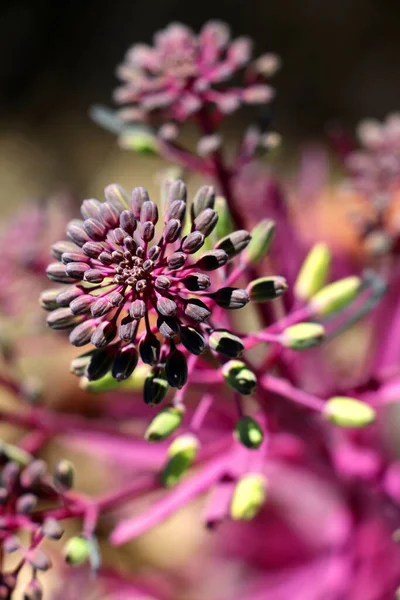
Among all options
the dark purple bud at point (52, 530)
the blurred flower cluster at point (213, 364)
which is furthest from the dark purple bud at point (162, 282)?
the dark purple bud at point (52, 530)

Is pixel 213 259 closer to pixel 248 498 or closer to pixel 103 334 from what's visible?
pixel 103 334

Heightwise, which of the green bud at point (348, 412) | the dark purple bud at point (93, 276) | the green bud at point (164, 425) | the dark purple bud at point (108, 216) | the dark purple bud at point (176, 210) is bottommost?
the green bud at point (348, 412)

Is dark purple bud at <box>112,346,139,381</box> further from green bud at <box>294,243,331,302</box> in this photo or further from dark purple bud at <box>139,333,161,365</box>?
green bud at <box>294,243,331,302</box>

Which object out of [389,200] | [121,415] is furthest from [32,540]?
[389,200]

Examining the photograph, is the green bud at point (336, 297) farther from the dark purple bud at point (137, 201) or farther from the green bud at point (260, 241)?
the dark purple bud at point (137, 201)

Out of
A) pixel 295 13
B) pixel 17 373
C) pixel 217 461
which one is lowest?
pixel 217 461

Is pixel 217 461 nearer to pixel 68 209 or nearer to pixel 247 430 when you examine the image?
pixel 247 430
